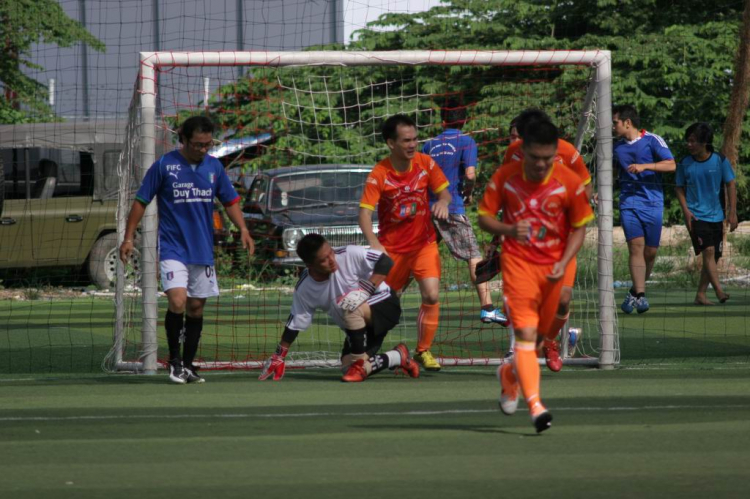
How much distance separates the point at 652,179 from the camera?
41.1 feet

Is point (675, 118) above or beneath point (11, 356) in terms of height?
above

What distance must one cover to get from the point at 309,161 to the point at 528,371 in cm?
1208

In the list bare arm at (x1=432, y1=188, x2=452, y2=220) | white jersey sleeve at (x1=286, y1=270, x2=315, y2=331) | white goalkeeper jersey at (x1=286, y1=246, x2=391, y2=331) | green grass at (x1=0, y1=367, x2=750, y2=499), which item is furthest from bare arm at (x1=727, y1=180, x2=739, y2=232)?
white jersey sleeve at (x1=286, y1=270, x2=315, y2=331)

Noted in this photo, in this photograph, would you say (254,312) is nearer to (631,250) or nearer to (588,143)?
(631,250)

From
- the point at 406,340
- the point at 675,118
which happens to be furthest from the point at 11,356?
the point at 675,118

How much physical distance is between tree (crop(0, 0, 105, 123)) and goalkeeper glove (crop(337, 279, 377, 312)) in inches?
574

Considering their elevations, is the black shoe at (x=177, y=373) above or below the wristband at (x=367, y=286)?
below

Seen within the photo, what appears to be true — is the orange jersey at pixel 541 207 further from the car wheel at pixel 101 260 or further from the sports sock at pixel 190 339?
the car wheel at pixel 101 260

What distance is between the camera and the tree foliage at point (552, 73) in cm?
1914

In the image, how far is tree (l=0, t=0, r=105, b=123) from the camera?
2333 cm

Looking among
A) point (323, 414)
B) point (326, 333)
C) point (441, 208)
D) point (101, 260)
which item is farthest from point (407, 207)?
point (101, 260)

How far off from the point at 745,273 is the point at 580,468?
15.5 meters

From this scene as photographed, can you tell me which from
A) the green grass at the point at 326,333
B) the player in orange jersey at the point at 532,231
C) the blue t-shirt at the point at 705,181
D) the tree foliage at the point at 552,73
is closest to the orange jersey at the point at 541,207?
the player in orange jersey at the point at 532,231

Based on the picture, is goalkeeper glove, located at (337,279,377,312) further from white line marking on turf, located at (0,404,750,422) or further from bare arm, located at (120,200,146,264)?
white line marking on turf, located at (0,404,750,422)
